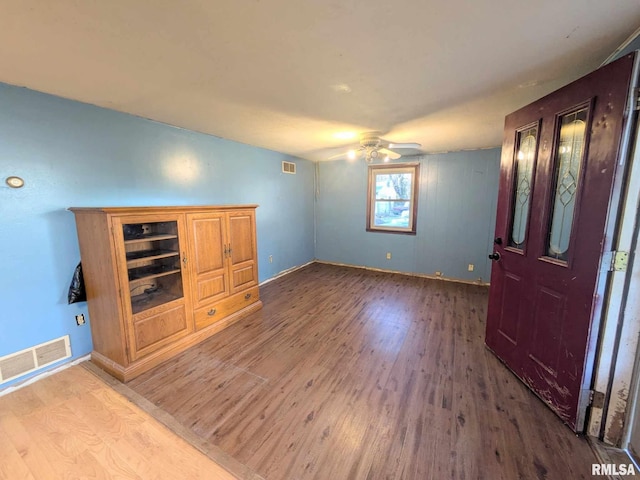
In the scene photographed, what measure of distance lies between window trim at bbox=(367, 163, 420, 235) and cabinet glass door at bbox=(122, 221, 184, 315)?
362cm

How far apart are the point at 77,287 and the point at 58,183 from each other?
894 mm

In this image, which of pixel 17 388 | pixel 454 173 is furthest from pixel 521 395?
pixel 17 388

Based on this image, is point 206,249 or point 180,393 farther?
point 206,249

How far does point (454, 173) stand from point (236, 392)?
4.43m

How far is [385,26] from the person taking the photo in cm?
125

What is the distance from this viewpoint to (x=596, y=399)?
1536mm

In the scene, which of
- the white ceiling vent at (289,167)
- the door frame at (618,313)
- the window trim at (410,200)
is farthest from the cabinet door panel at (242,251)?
the door frame at (618,313)

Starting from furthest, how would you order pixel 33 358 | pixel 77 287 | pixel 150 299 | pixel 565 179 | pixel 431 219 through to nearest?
pixel 431 219, pixel 150 299, pixel 77 287, pixel 33 358, pixel 565 179

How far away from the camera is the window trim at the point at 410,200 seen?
15.3 ft

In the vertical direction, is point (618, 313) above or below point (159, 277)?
above

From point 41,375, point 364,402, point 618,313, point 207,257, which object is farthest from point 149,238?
point 618,313

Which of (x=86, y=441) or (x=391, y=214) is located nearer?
(x=86, y=441)

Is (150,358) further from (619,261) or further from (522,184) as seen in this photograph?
(522,184)

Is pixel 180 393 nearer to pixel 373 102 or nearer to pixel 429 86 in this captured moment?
pixel 373 102
